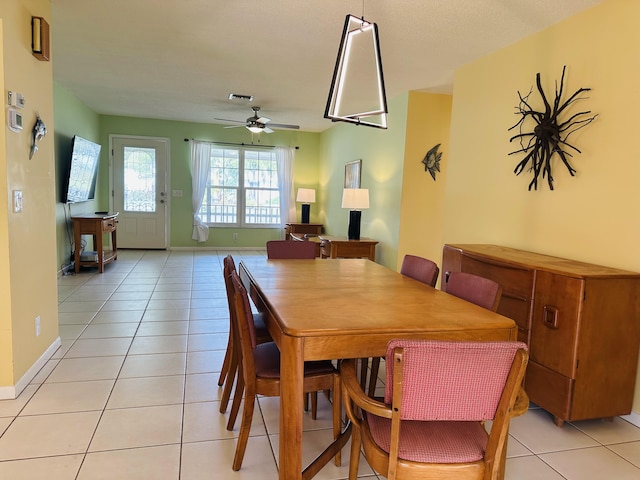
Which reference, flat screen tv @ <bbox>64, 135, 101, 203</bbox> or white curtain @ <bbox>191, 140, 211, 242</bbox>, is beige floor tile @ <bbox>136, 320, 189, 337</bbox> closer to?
flat screen tv @ <bbox>64, 135, 101, 203</bbox>

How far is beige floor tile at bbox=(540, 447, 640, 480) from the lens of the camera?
1.89 meters

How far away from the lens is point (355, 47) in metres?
2.20

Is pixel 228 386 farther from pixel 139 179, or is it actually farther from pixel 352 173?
pixel 139 179

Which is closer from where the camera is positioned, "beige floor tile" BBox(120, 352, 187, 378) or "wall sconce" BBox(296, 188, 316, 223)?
"beige floor tile" BBox(120, 352, 187, 378)

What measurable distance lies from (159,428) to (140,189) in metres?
6.68

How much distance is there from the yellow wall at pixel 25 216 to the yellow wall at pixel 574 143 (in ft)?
11.2

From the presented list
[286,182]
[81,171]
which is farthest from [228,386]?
[286,182]

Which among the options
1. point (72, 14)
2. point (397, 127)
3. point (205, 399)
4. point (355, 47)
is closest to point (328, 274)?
point (205, 399)

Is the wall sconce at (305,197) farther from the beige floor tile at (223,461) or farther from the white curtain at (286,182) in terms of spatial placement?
the beige floor tile at (223,461)

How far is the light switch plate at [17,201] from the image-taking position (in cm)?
235

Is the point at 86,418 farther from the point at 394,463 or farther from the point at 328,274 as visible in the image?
the point at 394,463

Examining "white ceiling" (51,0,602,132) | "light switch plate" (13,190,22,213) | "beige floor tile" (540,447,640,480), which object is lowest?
"beige floor tile" (540,447,640,480)

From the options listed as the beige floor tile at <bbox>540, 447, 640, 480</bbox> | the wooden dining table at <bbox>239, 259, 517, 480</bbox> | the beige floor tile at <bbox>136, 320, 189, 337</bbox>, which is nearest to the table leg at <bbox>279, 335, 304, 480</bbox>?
the wooden dining table at <bbox>239, 259, 517, 480</bbox>

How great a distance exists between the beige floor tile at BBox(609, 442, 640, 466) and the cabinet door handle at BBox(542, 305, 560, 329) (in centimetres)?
64
